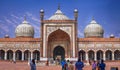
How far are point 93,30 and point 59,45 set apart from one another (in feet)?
30.6

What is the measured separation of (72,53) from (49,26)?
5404 mm

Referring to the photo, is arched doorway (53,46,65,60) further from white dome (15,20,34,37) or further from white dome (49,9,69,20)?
white dome (15,20,34,37)

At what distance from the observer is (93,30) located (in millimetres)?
58094

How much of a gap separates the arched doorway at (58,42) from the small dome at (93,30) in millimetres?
8024

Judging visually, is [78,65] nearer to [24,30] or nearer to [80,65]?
[80,65]

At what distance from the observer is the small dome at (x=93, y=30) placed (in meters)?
57.9

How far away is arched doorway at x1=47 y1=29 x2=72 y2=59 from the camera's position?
50.7 meters

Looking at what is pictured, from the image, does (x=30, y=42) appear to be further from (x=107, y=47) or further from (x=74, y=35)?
(x=107, y=47)

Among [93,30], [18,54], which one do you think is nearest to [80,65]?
[18,54]

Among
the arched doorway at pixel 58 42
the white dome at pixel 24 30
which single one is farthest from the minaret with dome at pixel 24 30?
the arched doorway at pixel 58 42

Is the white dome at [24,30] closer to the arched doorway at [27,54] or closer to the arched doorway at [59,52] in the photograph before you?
the arched doorway at [27,54]

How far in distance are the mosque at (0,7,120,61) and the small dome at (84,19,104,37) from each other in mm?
5093

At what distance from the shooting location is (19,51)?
177ft

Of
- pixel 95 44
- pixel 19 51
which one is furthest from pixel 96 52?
pixel 19 51
